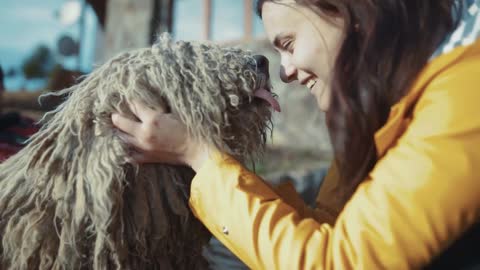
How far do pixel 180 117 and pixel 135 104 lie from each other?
92 millimetres

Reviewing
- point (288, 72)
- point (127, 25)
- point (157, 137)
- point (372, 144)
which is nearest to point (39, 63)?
point (127, 25)

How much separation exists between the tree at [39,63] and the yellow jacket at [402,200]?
5.90 metres

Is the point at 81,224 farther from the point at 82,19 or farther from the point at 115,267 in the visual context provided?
the point at 82,19

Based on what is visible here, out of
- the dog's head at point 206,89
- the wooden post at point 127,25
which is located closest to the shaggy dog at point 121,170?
the dog's head at point 206,89

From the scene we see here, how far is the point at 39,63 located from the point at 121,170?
6.51m

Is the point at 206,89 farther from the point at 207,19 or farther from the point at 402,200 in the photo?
the point at 207,19

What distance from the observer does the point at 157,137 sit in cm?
127

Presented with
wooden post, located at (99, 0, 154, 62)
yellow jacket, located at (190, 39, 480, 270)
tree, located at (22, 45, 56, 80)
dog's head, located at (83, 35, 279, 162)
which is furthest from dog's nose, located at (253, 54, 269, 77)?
tree, located at (22, 45, 56, 80)

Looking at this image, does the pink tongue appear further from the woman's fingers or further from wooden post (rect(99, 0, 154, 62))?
wooden post (rect(99, 0, 154, 62))

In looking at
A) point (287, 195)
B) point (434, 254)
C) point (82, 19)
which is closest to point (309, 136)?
point (82, 19)

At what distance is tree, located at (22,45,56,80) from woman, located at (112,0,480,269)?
5.77 meters

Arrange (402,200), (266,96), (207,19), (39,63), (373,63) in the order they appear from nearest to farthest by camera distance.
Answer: (402,200), (373,63), (266,96), (207,19), (39,63)

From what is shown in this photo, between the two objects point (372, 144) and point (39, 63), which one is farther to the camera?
point (39, 63)

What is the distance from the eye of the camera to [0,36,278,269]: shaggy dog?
1.28 meters
